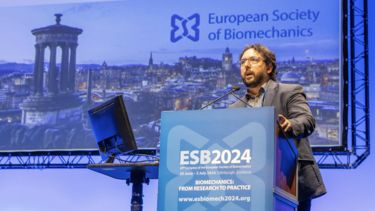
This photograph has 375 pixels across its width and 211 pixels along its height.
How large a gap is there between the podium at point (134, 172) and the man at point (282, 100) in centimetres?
110

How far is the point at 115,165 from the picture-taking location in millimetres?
4539

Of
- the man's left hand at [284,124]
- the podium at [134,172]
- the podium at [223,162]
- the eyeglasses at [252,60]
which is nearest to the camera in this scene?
the podium at [223,162]

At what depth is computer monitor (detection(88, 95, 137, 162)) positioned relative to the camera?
457cm

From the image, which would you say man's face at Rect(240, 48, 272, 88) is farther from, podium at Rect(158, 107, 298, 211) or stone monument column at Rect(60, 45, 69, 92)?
stone monument column at Rect(60, 45, 69, 92)

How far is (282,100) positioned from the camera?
3.53 meters

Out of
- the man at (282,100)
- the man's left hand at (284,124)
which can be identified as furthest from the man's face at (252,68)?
the man's left hand at (284,124)

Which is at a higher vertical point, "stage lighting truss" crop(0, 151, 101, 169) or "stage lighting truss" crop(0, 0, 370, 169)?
"stage lighting truss" crop(0, 0, 370, 169)

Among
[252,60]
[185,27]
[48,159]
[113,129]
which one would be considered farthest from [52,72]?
[252,60]

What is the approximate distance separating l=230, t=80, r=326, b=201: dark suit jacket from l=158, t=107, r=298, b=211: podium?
30cm

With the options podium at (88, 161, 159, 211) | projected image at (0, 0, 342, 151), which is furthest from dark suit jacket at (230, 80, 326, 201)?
projected image at (0, 0, 342, 151)

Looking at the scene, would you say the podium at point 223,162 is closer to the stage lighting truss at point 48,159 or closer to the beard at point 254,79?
the beard at point 254,79

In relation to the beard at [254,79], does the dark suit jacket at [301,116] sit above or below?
below

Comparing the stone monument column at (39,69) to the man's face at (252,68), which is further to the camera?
the stone monument column at (39,69)

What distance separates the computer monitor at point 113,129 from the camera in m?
4.57
